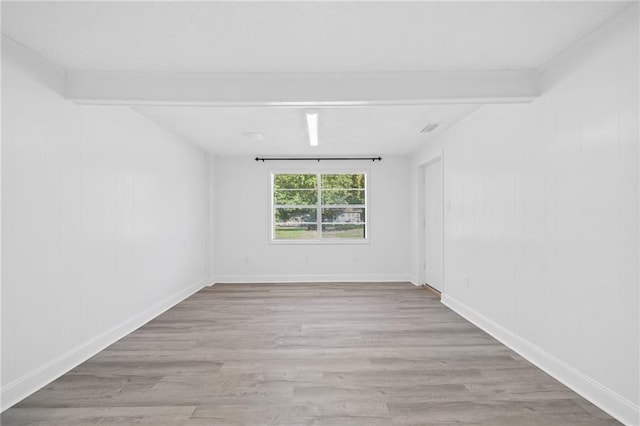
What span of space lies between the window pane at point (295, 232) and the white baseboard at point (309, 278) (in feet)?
2.37

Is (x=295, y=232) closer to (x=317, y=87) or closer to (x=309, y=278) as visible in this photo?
(x=309, y=278)

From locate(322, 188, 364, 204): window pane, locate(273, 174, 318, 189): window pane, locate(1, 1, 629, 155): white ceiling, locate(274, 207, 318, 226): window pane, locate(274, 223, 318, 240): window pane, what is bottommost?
locate(274, 223, 318, 240): window pane

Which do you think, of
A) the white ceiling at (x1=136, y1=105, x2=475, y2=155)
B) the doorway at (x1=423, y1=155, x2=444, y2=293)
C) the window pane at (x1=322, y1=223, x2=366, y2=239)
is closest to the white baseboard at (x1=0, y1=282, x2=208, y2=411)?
the white ceiling at (x1=136, y1=105, x2=475, y2=155)

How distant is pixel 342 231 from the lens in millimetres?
6559

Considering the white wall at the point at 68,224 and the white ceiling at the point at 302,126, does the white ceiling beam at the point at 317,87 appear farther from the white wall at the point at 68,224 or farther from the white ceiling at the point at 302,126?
the white ceiling at the point at 302,126

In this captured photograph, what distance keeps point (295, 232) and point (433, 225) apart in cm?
254

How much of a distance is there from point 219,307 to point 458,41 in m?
4.06

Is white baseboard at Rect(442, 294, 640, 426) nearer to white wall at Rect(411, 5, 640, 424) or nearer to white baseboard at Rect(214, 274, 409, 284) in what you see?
white wall at Rect(411, 5, 640, 424)

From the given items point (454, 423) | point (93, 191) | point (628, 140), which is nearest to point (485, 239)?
point (628, 140)

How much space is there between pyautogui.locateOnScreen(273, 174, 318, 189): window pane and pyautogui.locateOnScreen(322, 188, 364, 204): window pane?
0.92 feet

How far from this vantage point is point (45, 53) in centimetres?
243

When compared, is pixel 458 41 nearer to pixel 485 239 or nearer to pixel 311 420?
pixel 485 239

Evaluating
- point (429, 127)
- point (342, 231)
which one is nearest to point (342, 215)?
point (342, 231)

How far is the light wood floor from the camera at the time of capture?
2051 millimetres
